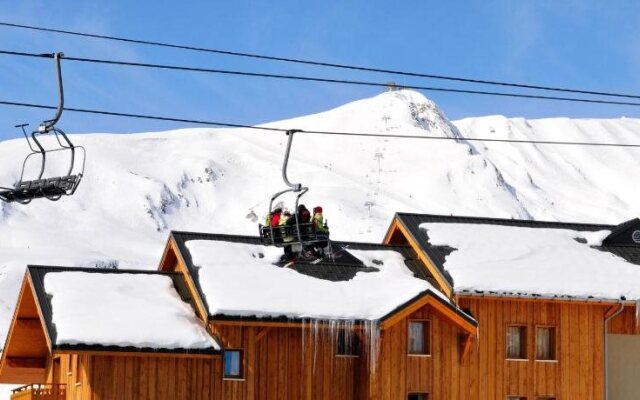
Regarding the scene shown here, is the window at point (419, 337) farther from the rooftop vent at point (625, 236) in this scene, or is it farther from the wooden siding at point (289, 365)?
the rooftop vent at point (625, 236)

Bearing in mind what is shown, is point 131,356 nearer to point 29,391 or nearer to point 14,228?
point 29,391

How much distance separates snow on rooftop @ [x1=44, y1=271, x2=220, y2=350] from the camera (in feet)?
135

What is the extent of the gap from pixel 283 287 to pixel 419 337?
470 cm

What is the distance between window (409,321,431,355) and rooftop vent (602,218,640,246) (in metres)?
9.75

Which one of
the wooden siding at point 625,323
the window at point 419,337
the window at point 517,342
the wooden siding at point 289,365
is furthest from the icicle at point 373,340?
the wooden siding at point 625,323

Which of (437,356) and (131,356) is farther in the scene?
(437,356)

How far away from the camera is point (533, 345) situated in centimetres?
4691

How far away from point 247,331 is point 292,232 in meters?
4.53

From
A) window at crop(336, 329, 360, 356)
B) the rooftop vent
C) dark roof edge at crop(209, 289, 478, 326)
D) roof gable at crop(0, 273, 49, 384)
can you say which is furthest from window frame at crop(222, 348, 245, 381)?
the rooftop vent

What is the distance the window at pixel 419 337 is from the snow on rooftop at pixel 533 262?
161 cm

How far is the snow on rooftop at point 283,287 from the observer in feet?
142

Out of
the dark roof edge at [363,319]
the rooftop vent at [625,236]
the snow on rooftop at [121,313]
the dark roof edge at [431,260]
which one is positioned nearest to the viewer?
the snow on rooftop at [121,313]

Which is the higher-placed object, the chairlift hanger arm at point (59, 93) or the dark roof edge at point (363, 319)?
the chairlift hanger arm at point (59, 93)

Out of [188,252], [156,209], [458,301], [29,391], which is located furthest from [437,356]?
[156,209]
